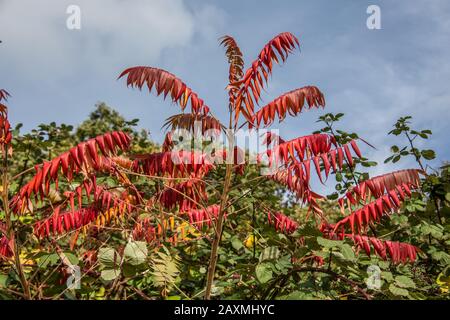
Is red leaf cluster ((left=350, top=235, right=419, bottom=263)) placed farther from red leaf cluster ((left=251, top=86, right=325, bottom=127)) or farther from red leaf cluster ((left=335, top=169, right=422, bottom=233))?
red leaf cluster ((left=251, top=86, right=325, bottom=127))

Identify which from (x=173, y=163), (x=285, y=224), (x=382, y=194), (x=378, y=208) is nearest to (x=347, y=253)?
(x=378, y=208)

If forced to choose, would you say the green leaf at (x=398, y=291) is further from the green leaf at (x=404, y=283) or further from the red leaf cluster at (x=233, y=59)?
the red leaf cluster at (x=233, y=59)

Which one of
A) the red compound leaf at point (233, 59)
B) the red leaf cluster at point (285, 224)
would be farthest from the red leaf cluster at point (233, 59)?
the red leaf cluster at point (285, 224)

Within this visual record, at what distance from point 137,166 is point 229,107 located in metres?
0.75

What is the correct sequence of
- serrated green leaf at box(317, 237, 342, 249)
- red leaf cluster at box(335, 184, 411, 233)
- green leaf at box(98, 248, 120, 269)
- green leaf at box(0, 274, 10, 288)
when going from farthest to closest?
green leaf at box(0, 274, 10, 288) → green leaf at box(98, 248, 120, 269) → red leaf cluster at box(335, 184, 411, 233) → serrated green leaf at box(317, 237, 342, 249)

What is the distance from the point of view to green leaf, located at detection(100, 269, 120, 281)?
2.94 metres

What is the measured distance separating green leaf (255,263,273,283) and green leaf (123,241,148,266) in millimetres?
708

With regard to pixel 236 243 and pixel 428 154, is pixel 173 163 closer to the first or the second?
pixel 236 243

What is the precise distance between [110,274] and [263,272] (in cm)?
96

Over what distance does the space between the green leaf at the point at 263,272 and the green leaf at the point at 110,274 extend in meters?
0.87

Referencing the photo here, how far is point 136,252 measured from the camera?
2.96 metres

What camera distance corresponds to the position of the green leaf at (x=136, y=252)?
9.65 feet

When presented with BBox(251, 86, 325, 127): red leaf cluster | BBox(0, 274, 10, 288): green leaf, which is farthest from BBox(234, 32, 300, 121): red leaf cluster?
BBox(0, 274, 10, 288): green leaf
